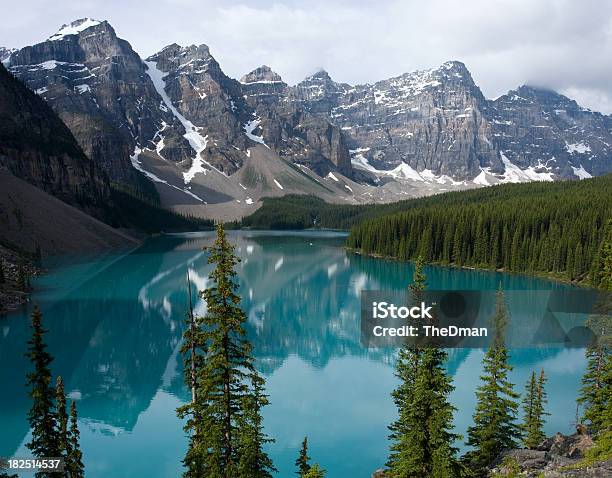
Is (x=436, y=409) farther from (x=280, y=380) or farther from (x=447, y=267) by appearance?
(x=447, y=267)

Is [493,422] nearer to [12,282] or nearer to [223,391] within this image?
[223,391]

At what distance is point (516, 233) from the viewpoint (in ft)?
352

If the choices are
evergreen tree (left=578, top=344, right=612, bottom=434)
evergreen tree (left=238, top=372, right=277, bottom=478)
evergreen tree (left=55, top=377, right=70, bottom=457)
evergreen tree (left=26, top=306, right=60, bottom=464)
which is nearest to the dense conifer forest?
evergreen tree (left=578, top=344, right=612, bottom=434)

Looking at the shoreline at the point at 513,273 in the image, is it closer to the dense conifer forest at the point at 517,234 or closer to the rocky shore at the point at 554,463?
the dense conifer forest at the point at 517,234

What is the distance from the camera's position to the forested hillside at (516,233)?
96375 mm

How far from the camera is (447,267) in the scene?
4535 inches

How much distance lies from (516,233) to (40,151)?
524ft

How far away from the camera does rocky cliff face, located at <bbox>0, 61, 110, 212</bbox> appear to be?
165 meters

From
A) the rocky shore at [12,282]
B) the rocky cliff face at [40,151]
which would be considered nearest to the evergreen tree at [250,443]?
the rocky shore at [12,282]

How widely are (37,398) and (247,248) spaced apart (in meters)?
147

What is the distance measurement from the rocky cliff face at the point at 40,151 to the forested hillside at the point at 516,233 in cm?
11339

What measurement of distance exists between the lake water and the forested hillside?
340 inches

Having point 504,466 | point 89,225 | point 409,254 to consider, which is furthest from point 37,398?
point 89,225

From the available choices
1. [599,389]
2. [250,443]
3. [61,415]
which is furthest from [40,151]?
[599,389]
